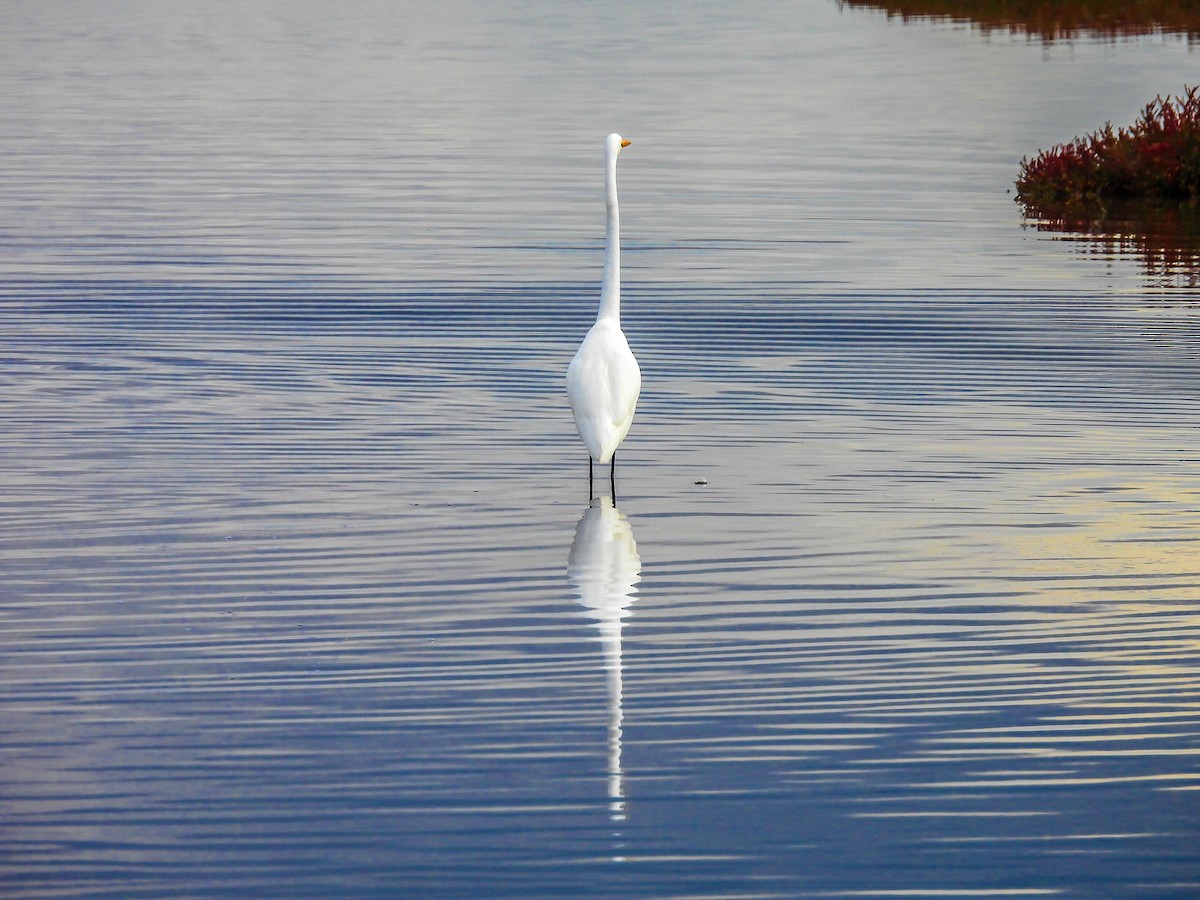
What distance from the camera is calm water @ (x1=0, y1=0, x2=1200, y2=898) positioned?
6406 mm

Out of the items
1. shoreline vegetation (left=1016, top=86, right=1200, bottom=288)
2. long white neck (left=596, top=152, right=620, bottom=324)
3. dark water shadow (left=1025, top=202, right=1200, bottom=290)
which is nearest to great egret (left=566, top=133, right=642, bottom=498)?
long white neck (left=596, top=152, right=620, bottom=324)

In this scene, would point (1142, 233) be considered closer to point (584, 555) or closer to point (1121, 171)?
point (1121, 171)

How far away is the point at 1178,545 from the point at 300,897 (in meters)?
5.22

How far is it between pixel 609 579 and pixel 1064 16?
54.2m

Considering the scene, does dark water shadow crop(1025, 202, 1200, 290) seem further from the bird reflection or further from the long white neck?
the bird reflection

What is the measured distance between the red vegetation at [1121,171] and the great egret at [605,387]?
13.8m

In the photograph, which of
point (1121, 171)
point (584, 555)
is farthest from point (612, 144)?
point (1121, 171)

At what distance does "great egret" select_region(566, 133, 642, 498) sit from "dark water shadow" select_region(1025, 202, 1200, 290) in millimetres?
7935

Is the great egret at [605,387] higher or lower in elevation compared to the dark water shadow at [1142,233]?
higher

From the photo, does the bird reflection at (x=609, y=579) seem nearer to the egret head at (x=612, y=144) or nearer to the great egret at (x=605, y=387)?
the great egret at (x=605, y=387)

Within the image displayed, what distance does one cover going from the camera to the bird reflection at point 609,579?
7.49 m

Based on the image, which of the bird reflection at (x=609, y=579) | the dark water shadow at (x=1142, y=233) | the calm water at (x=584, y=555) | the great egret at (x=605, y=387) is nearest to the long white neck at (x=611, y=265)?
the great egret at (x=605, y=387)

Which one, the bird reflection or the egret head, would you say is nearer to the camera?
the bird reflection

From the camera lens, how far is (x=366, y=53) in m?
49.4
